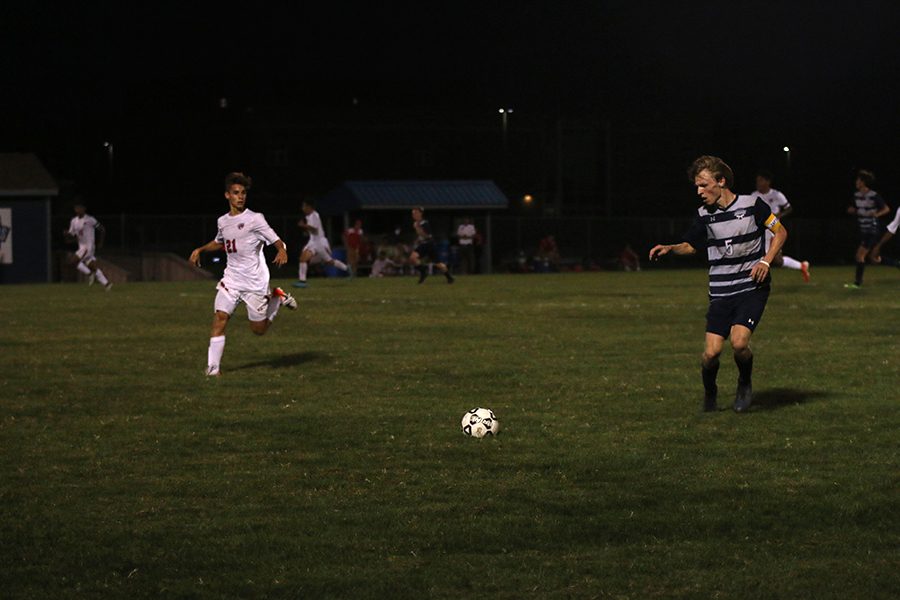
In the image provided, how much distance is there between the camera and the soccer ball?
9.73 meters

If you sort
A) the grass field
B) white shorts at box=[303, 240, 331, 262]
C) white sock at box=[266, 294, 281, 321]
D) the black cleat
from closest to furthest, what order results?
the grass field < the black cleat < white sock at box=[266, 294, 281, 321] < white shorts at box=[303, 240, 331, 262]

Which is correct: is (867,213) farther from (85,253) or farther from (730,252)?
(85,253)

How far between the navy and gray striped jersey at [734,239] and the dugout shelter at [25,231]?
40.5 m

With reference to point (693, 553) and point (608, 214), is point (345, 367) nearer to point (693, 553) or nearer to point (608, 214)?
point (693, 553)

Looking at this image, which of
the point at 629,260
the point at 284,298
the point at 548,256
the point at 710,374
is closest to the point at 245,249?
the point at 284,298

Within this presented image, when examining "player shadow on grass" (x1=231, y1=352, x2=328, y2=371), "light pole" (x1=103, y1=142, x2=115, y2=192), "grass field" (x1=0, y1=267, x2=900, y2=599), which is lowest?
"grass field" (x1=0, y1=267, x2=900, y2=599)

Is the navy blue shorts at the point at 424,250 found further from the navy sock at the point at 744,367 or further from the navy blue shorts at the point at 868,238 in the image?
the navy sock at the point at 744,367

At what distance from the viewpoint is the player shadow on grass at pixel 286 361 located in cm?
1488

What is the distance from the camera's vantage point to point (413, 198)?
58.4 metres

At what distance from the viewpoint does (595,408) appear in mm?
11234

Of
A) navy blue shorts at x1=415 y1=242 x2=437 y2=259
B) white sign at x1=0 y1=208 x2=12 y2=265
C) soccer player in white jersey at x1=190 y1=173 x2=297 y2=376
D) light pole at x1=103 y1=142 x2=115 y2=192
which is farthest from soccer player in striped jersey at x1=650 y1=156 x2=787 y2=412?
light pole at x1=103 y1=142 x2=115 y2=192

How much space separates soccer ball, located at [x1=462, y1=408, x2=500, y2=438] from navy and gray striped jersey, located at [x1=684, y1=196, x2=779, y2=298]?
7.34 ft

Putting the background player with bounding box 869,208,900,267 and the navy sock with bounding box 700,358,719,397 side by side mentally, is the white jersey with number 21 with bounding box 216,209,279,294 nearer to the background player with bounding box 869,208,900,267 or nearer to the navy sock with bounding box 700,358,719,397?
the navy sock with bounding box 700,358,719,397

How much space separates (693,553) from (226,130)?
75450mm
